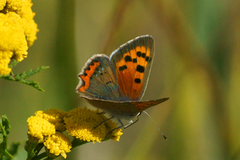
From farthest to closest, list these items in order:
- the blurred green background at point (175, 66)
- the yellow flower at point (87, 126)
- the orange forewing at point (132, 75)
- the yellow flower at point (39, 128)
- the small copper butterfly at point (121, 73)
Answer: the blurred green background at point (175, 66)
the orange forewing at point (132, 75)
the small copper butterfly at point (121, 73)
the yellow flower at point (87, 126)
the yellow flower at point (39, 128)

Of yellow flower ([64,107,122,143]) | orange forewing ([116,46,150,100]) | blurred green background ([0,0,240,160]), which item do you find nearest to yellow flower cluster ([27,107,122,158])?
yellow flower ([64,107,122,143])

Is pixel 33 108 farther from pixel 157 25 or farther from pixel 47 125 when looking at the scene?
pixel 157 25

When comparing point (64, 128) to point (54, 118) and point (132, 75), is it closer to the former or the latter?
point (54, 118)

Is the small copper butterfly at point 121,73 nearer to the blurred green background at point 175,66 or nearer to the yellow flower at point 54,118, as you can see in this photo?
the yellow flower at point 54,118

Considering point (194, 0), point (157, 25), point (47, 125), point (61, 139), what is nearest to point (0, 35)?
point (47, 125)

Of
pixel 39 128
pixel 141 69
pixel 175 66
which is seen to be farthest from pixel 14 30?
pixel 175 66

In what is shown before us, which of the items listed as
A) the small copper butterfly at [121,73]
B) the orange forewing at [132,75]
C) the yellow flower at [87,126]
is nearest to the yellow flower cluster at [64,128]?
the yellow flower at [87,126]
